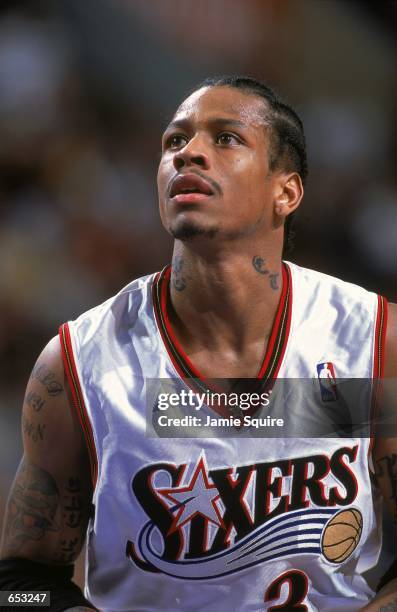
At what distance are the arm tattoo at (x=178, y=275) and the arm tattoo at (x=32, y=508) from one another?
471 millimetres

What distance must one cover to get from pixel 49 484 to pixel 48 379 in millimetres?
210

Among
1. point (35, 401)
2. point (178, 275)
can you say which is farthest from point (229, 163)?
point (35, 401)

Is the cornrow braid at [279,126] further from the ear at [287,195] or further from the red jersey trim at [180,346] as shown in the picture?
the red jersey trim at [180,346]

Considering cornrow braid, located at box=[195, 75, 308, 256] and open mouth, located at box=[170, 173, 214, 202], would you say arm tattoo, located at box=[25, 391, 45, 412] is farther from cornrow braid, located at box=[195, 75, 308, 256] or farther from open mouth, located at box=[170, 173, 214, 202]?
cornrow braid, located at box=[195, 75, 308, 256]

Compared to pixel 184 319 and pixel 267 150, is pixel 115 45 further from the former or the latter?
pixel 184 319

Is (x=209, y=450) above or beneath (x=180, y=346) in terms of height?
beneath

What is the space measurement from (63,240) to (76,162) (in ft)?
0.64

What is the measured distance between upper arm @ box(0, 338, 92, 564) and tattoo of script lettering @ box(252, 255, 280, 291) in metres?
0.47

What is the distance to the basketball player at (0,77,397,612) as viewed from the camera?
4.34ft

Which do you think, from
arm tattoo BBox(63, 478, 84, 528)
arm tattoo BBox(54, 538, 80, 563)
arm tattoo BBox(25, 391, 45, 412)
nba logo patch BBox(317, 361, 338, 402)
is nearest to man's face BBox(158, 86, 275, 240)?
nba logo patch BBox(317, 361, 338, 402)

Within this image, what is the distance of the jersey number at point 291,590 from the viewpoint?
132 cm

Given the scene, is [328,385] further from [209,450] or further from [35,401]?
[35,401]

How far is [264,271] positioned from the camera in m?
1.44

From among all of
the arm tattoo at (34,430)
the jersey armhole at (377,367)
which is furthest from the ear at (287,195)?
the arm tattoo at (34,430)
